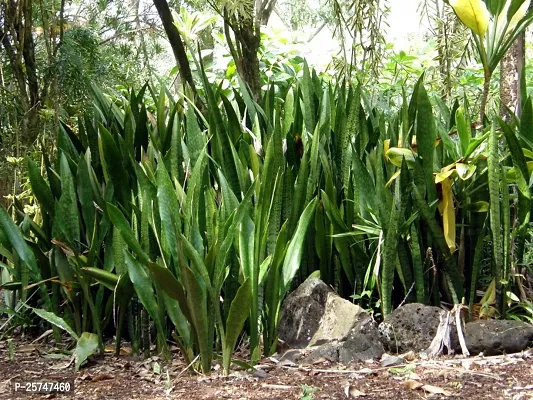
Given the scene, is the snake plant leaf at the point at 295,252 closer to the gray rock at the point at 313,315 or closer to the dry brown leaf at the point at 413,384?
the gray rock at the point at 313,315

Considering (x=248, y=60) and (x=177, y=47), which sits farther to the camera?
(x=248, y=60)

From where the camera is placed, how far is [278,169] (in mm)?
2088

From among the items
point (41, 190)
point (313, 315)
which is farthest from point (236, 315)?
point (41, 190)

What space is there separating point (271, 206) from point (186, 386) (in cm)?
64

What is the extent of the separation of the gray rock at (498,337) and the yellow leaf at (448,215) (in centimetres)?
26

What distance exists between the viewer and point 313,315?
6.89ft

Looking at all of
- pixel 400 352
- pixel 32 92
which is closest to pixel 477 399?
pixel 400 352

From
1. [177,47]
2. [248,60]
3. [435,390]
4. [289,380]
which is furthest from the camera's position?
[248,60]

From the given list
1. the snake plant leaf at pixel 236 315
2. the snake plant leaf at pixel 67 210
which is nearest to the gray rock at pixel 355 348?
the snake plant leaf at pixel 236 315

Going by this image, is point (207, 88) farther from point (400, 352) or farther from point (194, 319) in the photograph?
point (400, 352)

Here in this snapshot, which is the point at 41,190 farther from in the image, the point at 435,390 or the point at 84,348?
the point at 435,390

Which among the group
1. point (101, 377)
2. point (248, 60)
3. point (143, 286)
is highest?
point (248, 60)

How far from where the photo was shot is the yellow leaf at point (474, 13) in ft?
6.45

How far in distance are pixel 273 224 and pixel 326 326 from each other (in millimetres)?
367
